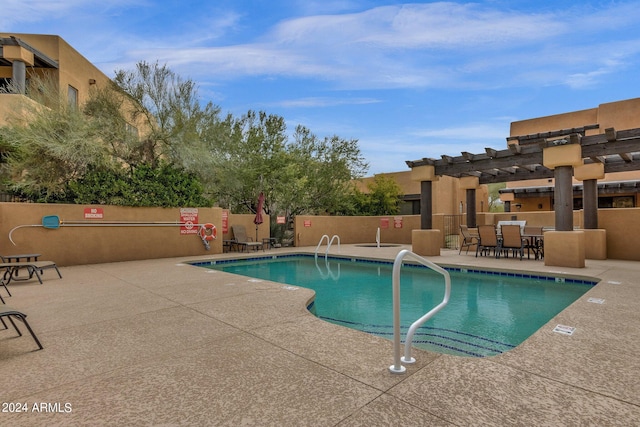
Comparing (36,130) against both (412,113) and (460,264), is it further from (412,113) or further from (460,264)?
(412,113)

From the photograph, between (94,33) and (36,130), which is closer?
(36,130)

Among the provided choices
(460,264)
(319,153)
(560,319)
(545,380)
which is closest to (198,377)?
(545,380)

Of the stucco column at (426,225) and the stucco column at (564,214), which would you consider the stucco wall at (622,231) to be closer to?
the stucco column at (564,214)

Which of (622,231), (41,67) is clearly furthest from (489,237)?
(41,67)

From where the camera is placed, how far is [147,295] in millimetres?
5199

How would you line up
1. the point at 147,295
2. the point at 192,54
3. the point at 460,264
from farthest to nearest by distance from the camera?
the point at 192,54 < the point at 460,264 < the point at 147,295

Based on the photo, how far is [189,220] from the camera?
11367mm

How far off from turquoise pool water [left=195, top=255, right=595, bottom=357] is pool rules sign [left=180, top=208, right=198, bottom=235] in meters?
2.64

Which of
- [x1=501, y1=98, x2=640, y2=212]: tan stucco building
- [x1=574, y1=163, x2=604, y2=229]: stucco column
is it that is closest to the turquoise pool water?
[x1=574, y1=163, x2=604, y2=229]: stucco column

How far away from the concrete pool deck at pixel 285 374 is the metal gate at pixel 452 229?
1101 centimetres

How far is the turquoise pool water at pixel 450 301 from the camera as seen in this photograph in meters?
4.12

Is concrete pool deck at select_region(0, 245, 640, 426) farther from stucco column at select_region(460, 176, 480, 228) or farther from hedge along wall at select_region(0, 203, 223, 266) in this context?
stucco column at select_region(460, 176, 480, 228)

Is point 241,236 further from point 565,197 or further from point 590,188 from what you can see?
point 590,188

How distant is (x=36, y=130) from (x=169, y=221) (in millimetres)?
4045
